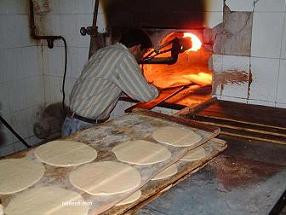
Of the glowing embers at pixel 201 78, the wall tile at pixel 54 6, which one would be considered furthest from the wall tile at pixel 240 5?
the wall tile at pixel 54 6

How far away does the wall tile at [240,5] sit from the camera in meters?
2.95

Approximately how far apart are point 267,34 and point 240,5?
0.35 meters

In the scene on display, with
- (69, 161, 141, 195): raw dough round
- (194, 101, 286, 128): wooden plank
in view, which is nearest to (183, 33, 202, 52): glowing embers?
(194, 101, 286, 128): wooden plank

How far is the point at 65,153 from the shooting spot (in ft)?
6.54

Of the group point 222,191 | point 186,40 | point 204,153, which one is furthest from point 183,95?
point 222,191

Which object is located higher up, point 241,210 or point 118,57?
point 118,57

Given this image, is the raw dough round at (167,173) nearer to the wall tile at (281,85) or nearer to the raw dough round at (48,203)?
the raw dough round at (48,203)

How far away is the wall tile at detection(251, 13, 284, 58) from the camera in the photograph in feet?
9.40

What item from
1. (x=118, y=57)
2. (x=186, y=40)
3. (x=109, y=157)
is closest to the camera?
(x=109, y=157)

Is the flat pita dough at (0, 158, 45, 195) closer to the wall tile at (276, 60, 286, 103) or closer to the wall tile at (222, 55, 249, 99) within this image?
the wall tile at (222, 55, 249, 99)

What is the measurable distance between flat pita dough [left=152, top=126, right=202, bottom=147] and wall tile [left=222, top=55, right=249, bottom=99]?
111 centimetres

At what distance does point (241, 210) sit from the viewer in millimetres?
1563

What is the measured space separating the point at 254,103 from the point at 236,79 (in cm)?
27

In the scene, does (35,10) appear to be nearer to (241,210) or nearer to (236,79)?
(236,79)
